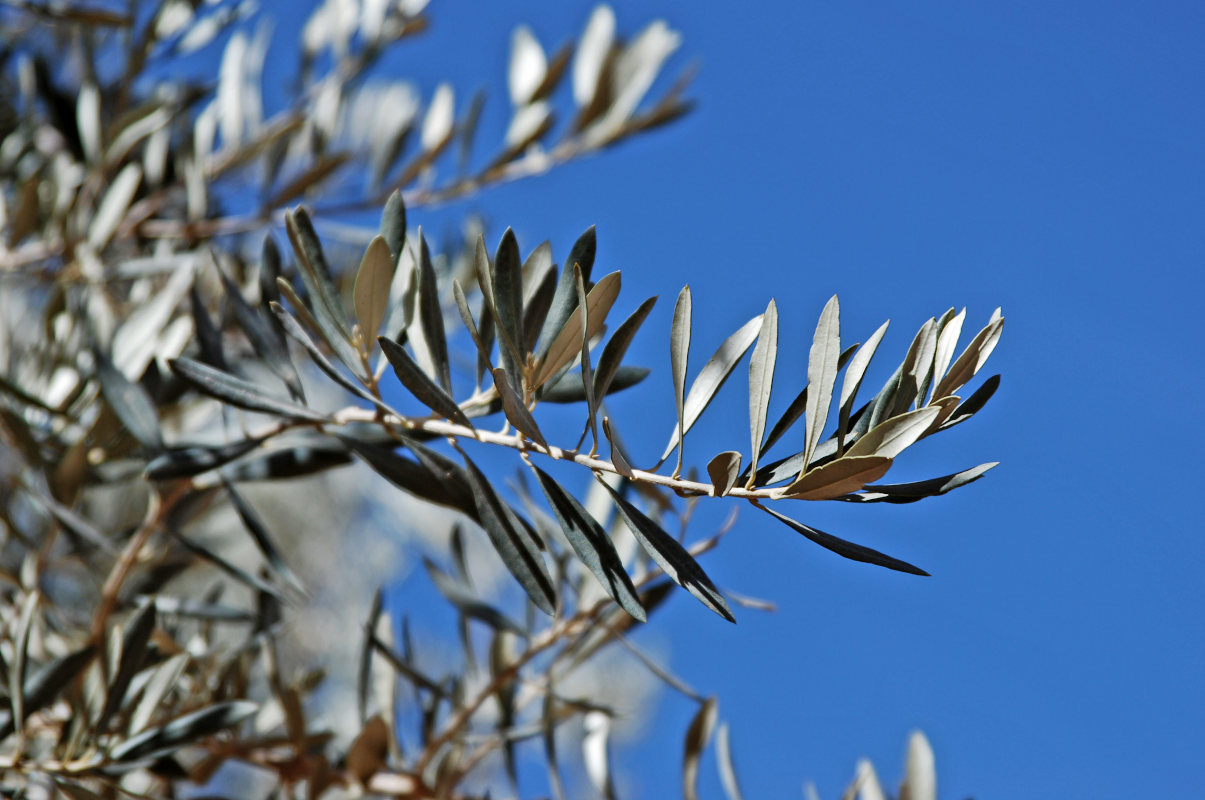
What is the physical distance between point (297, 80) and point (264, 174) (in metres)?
0.20

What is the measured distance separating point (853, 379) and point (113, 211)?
2.50ft

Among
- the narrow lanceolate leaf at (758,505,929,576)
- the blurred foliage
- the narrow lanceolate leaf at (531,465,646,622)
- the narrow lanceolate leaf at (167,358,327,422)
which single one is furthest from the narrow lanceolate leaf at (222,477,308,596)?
the narrow lanceolate leaf at (758,505,929,576)

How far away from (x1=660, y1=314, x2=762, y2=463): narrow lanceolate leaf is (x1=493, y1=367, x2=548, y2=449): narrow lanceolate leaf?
0.19ft

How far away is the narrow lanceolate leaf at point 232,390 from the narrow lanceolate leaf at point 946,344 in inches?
12.0

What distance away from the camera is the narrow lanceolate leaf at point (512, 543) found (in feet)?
1.63

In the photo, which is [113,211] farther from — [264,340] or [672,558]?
[672,558]

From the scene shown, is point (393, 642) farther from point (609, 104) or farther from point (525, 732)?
point (609, 104)

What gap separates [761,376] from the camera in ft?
1.46

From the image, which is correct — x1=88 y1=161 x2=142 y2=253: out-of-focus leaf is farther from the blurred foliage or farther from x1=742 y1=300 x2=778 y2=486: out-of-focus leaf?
x1=742 y1=300 x2=778 y2=486: out-of-focus leaf

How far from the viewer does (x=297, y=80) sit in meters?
1.22

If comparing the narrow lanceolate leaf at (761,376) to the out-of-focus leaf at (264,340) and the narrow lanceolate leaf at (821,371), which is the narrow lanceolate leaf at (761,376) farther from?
the out-of-focus leaf at (264,340)

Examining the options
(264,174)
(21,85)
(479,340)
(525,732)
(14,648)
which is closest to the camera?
(479,340)

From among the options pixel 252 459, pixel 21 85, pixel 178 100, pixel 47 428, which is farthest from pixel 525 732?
pixel 21 85

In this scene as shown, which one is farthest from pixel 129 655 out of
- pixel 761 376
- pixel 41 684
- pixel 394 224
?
pixel 761 376
